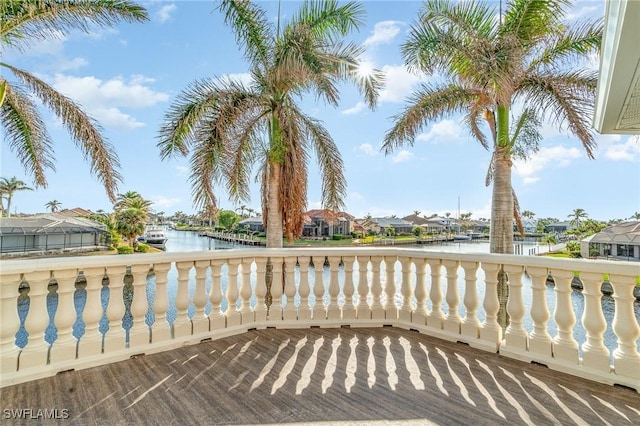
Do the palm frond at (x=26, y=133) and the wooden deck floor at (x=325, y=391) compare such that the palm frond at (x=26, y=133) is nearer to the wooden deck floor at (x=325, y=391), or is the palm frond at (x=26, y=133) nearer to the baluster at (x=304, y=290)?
the wooden deck floor at (x=325, y=391)

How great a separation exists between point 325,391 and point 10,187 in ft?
22.4

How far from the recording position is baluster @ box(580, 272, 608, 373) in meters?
2.20

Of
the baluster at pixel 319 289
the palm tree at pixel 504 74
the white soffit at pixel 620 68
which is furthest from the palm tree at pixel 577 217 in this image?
the baluster at pixel 319 289

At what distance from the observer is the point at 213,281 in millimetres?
3025

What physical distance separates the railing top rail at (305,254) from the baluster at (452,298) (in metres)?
0.10

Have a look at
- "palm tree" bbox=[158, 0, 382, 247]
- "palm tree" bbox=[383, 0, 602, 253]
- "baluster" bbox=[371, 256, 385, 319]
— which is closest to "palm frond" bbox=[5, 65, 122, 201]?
"palm tree" bbox=[158, 0, 382, 247]

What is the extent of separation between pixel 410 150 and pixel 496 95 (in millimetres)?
1795

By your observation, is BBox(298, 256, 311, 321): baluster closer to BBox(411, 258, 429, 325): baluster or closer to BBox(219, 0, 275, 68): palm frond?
BBox(411, 258, 429, 325): baluster

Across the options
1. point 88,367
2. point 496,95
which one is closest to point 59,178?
point 88,367

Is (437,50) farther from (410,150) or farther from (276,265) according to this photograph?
(276,265)

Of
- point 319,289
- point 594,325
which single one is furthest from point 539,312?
point 319,289

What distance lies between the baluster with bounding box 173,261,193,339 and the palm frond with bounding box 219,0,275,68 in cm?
338

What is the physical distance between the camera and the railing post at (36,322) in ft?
7.25

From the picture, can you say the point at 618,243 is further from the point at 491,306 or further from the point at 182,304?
the point at 182,304
